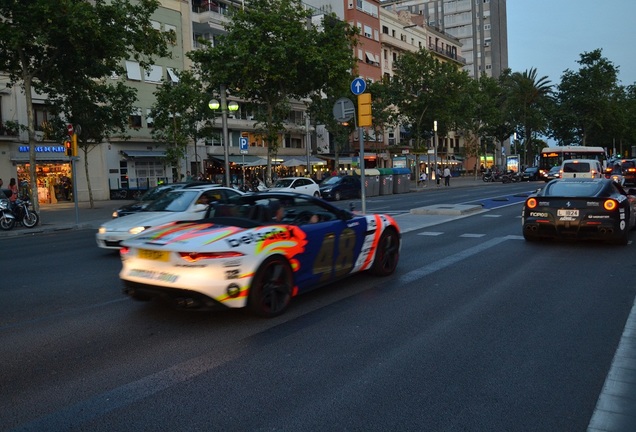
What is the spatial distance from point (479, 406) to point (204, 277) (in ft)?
9.77

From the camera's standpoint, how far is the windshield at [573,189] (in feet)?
36.4

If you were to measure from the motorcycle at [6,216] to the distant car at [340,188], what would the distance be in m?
17.1

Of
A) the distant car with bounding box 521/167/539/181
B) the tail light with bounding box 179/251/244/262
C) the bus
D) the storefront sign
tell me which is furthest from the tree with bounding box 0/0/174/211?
the distant car with bounding box 521/167/539/181

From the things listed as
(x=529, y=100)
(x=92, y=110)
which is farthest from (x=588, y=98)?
(x=92, y=110)

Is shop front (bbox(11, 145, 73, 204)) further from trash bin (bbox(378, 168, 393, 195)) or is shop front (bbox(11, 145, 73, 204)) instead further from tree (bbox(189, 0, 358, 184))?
trash bin (bbox(378, 168, 393, 195))

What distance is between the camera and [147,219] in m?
10.7

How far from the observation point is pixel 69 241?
49.9ft

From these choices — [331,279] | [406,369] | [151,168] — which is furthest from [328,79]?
[406,369]

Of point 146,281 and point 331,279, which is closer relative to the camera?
point 146,281

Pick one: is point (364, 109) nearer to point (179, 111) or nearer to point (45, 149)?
point (179, 111)

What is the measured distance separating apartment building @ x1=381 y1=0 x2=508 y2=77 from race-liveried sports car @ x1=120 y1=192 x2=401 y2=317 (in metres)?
99.9

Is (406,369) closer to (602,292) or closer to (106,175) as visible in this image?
(602,292)

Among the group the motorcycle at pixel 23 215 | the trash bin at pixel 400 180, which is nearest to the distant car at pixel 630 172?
the trash bin at pixel 400 180

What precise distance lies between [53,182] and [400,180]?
24.2 metres
